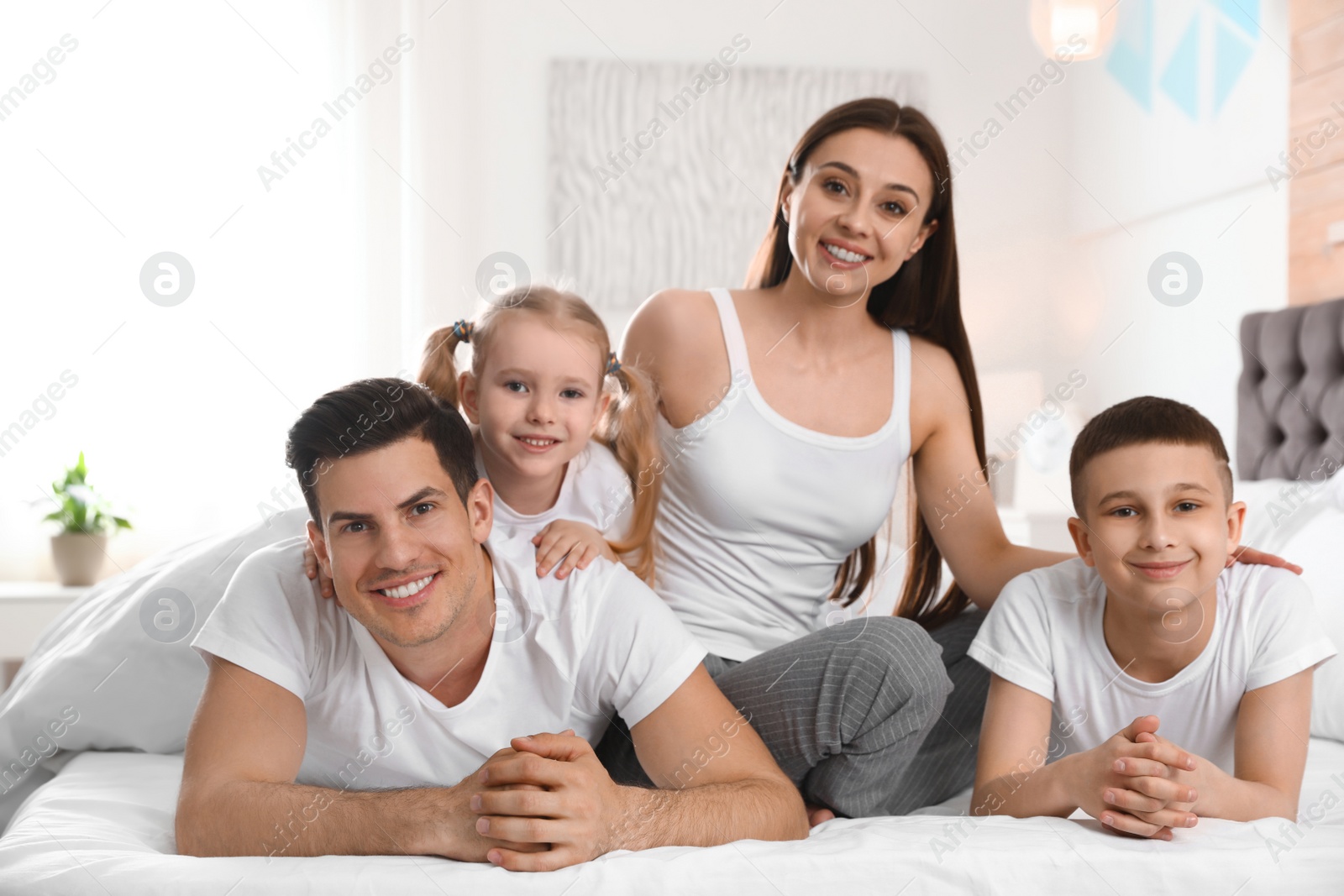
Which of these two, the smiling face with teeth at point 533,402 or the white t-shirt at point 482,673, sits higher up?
the smiling face with teeth at point 533,402

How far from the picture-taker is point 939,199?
1.67 meters

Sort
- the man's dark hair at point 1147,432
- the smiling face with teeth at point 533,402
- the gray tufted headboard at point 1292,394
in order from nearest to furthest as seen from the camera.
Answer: the man's dark hair at point 1147,432 < the smiling face with teeth at point 533,402 < the gray tufted headboard at point 1292,394

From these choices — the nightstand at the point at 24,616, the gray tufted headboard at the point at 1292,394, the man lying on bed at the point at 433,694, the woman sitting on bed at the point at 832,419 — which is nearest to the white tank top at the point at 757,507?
the woman sitting on bed at the point at 832,419

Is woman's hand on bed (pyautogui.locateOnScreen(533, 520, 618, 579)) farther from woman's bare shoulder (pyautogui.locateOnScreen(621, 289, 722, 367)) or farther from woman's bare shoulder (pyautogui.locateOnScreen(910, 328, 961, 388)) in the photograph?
woman's bare shoulder (pyautogui.locateOnScreen(910, 328, 961, 388))

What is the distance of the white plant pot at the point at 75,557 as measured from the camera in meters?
3.15

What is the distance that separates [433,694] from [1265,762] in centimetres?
94

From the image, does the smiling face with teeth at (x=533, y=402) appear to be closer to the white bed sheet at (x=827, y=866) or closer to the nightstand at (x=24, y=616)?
the white bed sheet at (x=827, y=866)

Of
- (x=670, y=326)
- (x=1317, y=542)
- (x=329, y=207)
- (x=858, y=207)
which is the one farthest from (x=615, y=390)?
(x=329, y=207)

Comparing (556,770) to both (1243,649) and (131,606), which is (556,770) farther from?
(131,606)

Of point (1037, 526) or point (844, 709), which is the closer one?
point (844, 709)

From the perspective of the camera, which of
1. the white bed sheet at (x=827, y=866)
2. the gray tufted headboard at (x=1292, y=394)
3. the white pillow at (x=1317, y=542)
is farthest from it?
the gray tufted headboard at (x=1292, y=394)

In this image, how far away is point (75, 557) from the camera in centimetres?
316

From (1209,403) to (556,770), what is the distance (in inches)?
108

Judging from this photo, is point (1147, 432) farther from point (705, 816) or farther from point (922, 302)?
point (705, 816)
